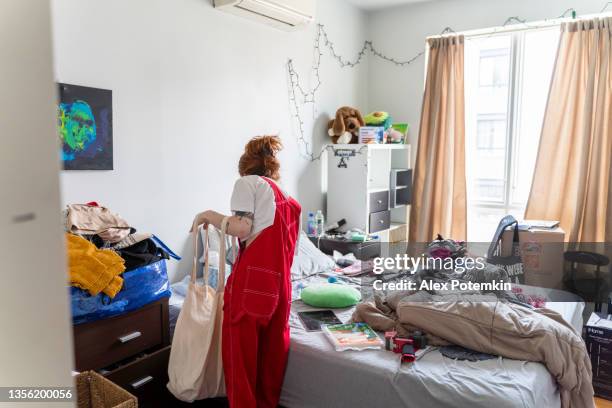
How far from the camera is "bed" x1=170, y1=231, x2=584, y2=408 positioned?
1.68 meters

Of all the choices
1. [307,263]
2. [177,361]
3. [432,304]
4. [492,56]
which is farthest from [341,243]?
[492,56]

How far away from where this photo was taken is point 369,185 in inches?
A: 165

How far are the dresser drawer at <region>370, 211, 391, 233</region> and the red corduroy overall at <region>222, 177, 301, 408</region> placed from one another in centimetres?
212

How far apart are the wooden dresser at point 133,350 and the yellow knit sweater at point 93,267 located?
164mm

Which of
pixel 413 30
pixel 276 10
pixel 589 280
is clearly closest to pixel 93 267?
pixel 276 10

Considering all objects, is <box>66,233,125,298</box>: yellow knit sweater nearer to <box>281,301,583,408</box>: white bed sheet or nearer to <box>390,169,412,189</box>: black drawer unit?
<box>281,301,583,408</box>: white bed sheet

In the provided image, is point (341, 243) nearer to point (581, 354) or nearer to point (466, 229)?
point (466, 229)

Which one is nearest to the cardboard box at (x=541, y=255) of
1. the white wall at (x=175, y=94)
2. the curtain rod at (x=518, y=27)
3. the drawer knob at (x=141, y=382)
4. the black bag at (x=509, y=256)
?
the black bag at (x=509, y=256)

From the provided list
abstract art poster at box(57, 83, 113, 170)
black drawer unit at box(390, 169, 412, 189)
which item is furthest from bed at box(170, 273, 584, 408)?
black drawer unit at box(390, 169, 412, 189)

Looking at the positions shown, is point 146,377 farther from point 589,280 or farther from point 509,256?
point 589,280

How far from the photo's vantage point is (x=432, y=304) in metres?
2.09

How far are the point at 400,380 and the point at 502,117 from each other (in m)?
3.17

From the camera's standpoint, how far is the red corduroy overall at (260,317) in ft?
6.17

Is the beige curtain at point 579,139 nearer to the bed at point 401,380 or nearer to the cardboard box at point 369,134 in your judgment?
the cardboard box at point 369,134
